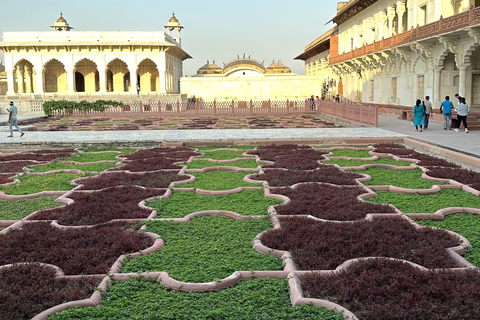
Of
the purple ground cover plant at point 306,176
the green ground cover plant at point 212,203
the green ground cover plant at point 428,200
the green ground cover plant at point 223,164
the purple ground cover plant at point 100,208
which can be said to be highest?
the green ground cover plant at point 223,164

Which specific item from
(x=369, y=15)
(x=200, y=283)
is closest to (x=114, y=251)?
(x=200, y=283)

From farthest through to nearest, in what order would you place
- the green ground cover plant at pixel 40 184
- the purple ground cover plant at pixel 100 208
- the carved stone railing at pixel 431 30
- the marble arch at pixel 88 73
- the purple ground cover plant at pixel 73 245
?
1. the marble arch at pixel 88 73
2. the carved stone railing at pixel 431 30
3. the green ground cover plant at pixel 40 184
4. the purple ground cover plant at pixel 100 208
5. the purple ground cover plant at pixel 73 245

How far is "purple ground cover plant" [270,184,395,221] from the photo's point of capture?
A: 14.2ft

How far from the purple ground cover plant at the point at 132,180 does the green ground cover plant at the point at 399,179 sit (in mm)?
2552

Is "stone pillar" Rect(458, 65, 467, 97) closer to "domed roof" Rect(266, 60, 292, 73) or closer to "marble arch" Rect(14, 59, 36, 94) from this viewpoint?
"domed roof" Rect(266, 60, 292, 73)

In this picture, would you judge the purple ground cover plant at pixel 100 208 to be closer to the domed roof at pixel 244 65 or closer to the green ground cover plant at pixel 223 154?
the green ground cover plant at pixel 223 154

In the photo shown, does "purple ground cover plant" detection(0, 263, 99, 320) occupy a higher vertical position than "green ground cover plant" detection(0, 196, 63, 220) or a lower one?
lower

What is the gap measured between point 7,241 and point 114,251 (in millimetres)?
909

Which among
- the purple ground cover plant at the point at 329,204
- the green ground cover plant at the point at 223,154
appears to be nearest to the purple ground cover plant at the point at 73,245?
the purple ground cover plant at the point at 329,204

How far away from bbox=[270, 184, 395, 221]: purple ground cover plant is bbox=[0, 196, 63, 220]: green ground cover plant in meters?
2.47

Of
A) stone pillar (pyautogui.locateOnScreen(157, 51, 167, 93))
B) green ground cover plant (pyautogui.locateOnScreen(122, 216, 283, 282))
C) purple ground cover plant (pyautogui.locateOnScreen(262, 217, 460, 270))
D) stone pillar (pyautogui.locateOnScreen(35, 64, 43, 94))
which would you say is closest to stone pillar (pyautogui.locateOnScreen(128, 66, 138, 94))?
stone pillar (pyautogui.locateOnScreen(157, 51, 167, 93))

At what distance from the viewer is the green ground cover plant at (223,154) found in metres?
8.29

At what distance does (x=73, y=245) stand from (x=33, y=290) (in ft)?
2.69

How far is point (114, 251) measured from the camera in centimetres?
339
